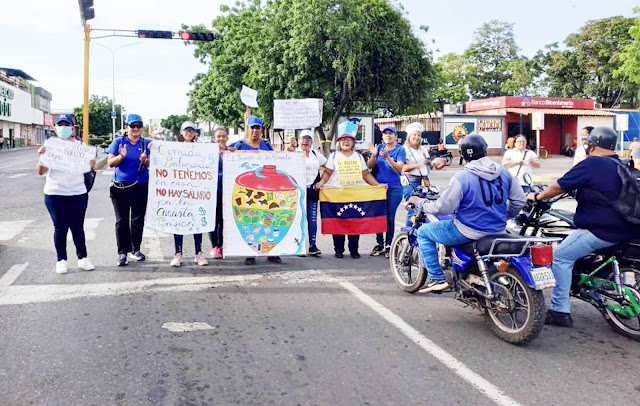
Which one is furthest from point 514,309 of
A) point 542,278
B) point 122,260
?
point 122,260

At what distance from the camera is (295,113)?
11.6m

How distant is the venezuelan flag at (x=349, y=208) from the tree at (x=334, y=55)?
67.4 feet

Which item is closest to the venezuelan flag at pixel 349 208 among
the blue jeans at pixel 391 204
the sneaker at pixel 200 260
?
the blue jeans at pixel 391 204

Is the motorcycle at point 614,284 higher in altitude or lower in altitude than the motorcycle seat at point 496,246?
lower

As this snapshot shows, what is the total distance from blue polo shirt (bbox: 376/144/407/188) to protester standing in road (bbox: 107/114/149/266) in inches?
123

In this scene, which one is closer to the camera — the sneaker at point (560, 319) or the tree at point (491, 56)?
the sneaker at point (560, 319)

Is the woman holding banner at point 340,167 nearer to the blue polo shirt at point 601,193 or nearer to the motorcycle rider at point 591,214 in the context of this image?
the motorcycle rider at point 591,214

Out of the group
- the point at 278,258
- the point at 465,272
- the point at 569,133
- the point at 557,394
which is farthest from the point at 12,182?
the point at 569,133

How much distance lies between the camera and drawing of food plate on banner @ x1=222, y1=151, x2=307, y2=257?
752 centimetres

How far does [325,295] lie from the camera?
616 cm

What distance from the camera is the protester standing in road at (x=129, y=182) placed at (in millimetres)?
7418

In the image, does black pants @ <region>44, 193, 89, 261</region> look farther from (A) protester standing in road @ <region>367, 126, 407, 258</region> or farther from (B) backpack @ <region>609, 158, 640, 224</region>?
(B) backpack @ <region>609, 158, 640, 224</region>

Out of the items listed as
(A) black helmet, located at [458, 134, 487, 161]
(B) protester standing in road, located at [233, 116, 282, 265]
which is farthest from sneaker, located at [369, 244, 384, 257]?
(A) black helmet, located at [458, 134, 487, 161]

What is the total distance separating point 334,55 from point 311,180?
21.9 metres
